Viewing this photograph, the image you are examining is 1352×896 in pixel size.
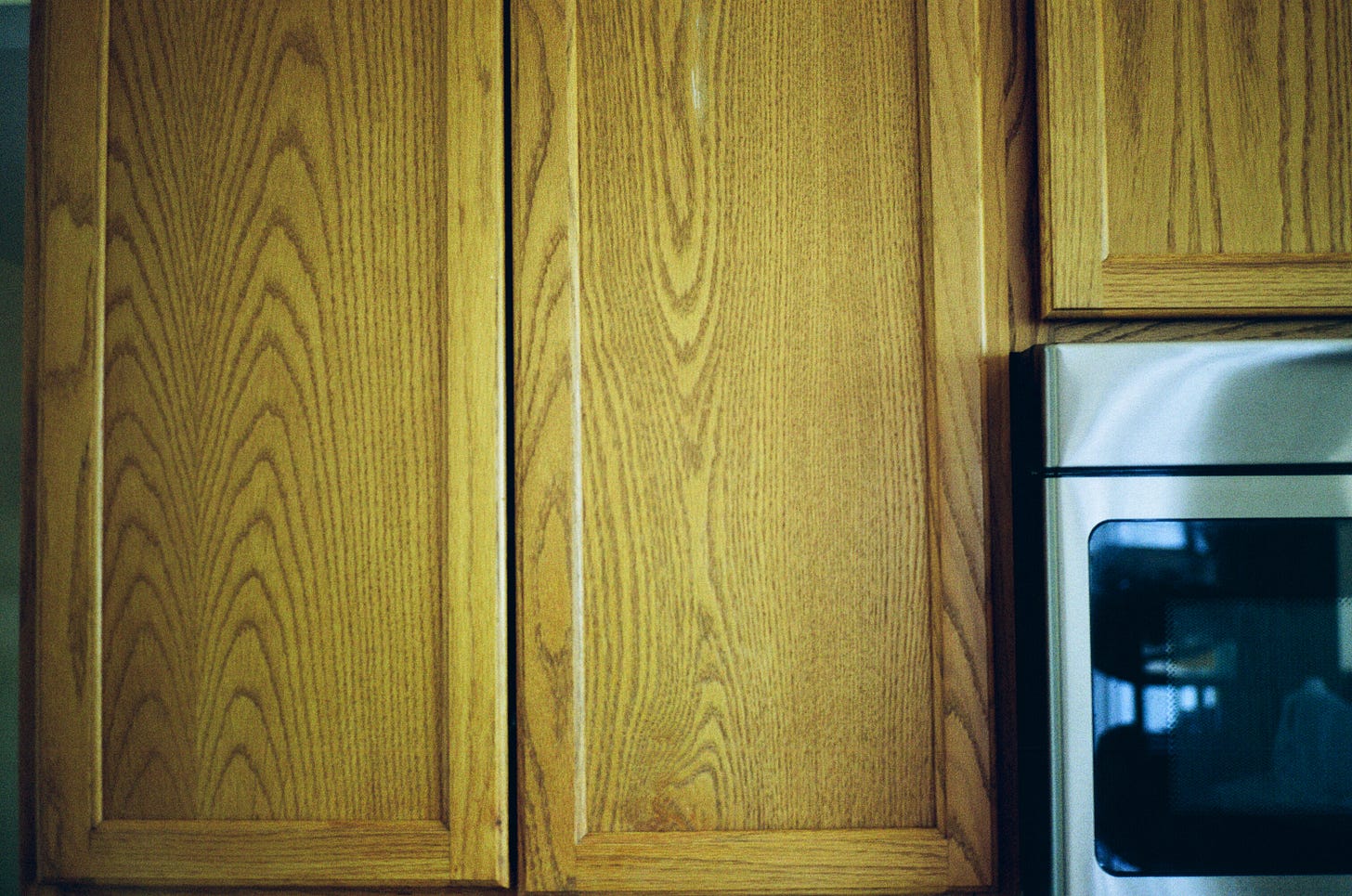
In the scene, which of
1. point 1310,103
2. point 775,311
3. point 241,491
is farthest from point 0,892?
point 1310,103

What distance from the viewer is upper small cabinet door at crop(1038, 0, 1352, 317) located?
74 centimetres

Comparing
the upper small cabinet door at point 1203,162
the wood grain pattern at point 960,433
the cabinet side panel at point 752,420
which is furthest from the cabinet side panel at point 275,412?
the upper small cabinet door at point 1203,162

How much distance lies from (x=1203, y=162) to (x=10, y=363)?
4.31ft

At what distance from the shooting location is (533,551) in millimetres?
746

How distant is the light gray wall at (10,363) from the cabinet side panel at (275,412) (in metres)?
0.43

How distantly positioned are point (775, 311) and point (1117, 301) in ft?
0.93

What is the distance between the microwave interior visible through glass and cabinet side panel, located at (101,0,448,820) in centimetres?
54

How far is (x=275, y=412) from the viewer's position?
77cm

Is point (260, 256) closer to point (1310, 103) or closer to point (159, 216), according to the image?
point (159, 216)

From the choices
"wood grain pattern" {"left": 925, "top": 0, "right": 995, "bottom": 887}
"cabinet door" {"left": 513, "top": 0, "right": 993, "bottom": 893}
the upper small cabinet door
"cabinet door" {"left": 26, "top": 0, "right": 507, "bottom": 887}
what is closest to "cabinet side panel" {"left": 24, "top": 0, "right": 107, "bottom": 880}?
"cabinet door" {"left": 26, "top": 0, "right": 507, "bottom": 887}

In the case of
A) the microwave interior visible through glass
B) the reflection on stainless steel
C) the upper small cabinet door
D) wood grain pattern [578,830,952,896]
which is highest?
the upper small cabinet door

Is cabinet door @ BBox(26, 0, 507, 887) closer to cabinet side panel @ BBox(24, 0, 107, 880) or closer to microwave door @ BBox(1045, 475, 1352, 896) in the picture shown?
cabinet side panel @ BBox(24, 0, 107, 880)

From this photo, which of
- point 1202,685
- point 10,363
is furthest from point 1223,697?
point 10,363

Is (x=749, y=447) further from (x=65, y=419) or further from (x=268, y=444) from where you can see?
(x=65, y=419)
